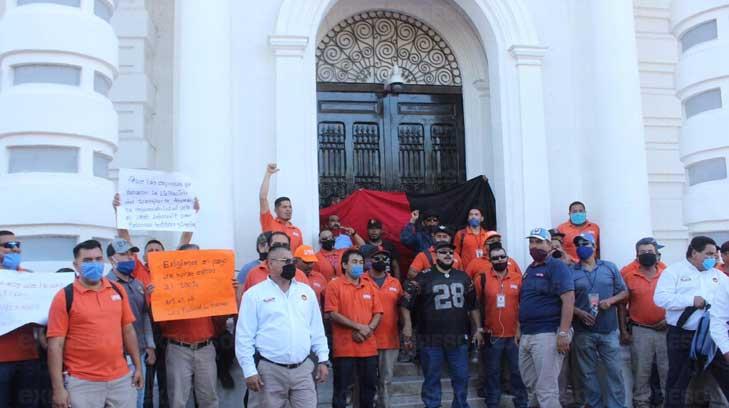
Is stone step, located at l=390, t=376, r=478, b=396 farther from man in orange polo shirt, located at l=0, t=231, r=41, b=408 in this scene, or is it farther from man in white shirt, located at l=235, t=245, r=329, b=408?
man in orange polo shirt, located at l=0, t=231, r=41, b=408

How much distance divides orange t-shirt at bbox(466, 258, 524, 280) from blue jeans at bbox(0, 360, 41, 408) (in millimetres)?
4587

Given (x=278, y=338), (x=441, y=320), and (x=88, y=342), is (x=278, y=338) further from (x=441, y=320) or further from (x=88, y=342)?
(x=441, y=320)

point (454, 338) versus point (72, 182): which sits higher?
point (72, 182)

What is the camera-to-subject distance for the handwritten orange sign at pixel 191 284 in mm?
6524

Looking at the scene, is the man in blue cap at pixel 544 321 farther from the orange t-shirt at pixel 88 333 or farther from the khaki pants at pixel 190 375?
the orange t-shirt at pixel 88 333

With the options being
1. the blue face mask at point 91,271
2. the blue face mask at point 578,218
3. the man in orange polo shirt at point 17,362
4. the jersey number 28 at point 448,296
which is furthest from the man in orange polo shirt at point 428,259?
the man in orange polo shirt at point 17,362

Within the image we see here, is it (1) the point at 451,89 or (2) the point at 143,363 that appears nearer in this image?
(2) the point at 143,363

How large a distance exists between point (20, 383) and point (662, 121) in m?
9.77

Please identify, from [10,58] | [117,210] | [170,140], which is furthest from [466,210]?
[10,58]

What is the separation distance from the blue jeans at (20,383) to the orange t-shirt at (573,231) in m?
6.09

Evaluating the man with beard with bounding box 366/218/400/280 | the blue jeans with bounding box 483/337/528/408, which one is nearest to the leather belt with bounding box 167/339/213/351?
the man with beard with bounding box 366/218/400/280

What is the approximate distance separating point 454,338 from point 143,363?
9.84 ft

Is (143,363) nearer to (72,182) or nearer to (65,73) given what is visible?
(72,182)

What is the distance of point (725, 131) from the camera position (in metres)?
9.17
